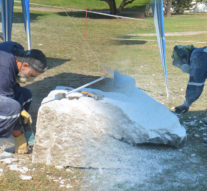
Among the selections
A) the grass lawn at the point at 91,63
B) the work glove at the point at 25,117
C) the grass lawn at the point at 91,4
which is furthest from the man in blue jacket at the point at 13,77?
the grass lawn at the point at 91,4

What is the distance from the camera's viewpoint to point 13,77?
2.99 m

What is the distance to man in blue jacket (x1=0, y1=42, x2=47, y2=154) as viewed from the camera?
287 centimetres

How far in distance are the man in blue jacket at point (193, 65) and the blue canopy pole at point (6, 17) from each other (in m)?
2.94

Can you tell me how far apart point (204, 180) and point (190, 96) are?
4.97 ft

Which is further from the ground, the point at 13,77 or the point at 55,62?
the point at 13,77

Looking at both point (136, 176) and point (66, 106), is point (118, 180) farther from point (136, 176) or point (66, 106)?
point (66, 106)

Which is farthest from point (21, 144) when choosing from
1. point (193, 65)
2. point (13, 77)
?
point (193, 65)

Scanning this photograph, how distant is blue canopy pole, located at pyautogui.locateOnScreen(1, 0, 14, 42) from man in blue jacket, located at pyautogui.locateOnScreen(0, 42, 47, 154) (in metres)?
2.50

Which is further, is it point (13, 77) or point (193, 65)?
point (193, 65)

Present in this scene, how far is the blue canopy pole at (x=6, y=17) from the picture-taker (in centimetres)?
539

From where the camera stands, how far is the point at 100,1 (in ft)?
16.8

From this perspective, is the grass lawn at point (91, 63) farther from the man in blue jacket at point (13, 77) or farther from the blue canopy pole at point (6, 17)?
the blue canopy pole at point (6, 17)

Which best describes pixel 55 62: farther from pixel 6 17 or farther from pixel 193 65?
pixel 193 65

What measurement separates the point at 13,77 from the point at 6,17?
2875mm
